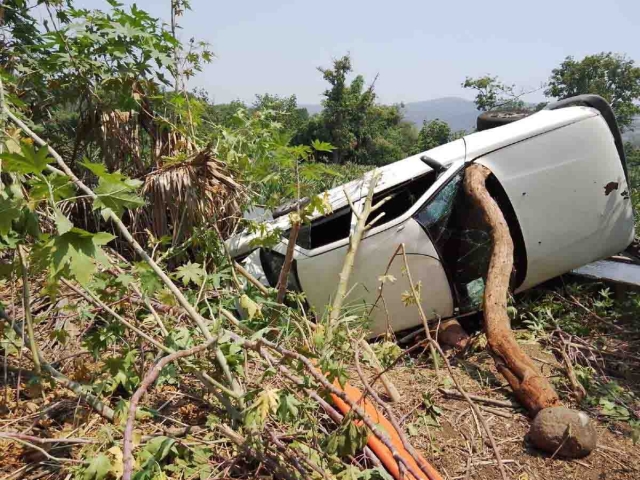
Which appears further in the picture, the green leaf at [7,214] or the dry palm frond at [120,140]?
the dry palm frond at [120,140]

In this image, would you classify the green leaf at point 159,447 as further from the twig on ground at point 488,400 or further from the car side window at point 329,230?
the car side window at point 329,230

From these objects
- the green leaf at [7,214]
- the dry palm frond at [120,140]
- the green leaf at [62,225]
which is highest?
the dry palm frond at [120,140]

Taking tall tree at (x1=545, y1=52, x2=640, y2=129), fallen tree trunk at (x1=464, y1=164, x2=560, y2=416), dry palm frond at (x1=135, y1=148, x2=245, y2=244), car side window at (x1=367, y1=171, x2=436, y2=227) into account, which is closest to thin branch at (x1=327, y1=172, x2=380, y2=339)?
car side window at (x1=367, y1=171, x2=436, y2=227)

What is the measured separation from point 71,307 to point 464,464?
7.77 feet

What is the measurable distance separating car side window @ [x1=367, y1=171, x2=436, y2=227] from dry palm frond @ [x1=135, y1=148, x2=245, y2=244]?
139cm

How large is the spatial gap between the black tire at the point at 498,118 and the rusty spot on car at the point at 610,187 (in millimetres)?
1316

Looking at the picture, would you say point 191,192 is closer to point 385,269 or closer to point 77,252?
point 385,269

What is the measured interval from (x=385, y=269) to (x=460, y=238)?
87 centimetres

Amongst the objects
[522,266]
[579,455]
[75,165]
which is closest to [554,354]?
[522,266]

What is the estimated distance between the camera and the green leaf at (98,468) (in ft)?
5.39

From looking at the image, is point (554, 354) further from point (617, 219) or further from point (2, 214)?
point (2, 214)

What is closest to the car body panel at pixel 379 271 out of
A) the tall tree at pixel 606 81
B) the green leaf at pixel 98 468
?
the green leaf at pixel 98 468

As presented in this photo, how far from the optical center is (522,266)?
431cm

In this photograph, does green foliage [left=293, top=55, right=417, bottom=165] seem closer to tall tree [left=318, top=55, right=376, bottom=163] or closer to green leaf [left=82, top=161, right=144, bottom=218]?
tall tree [left=318, top=55, right=376, bottom=163]
